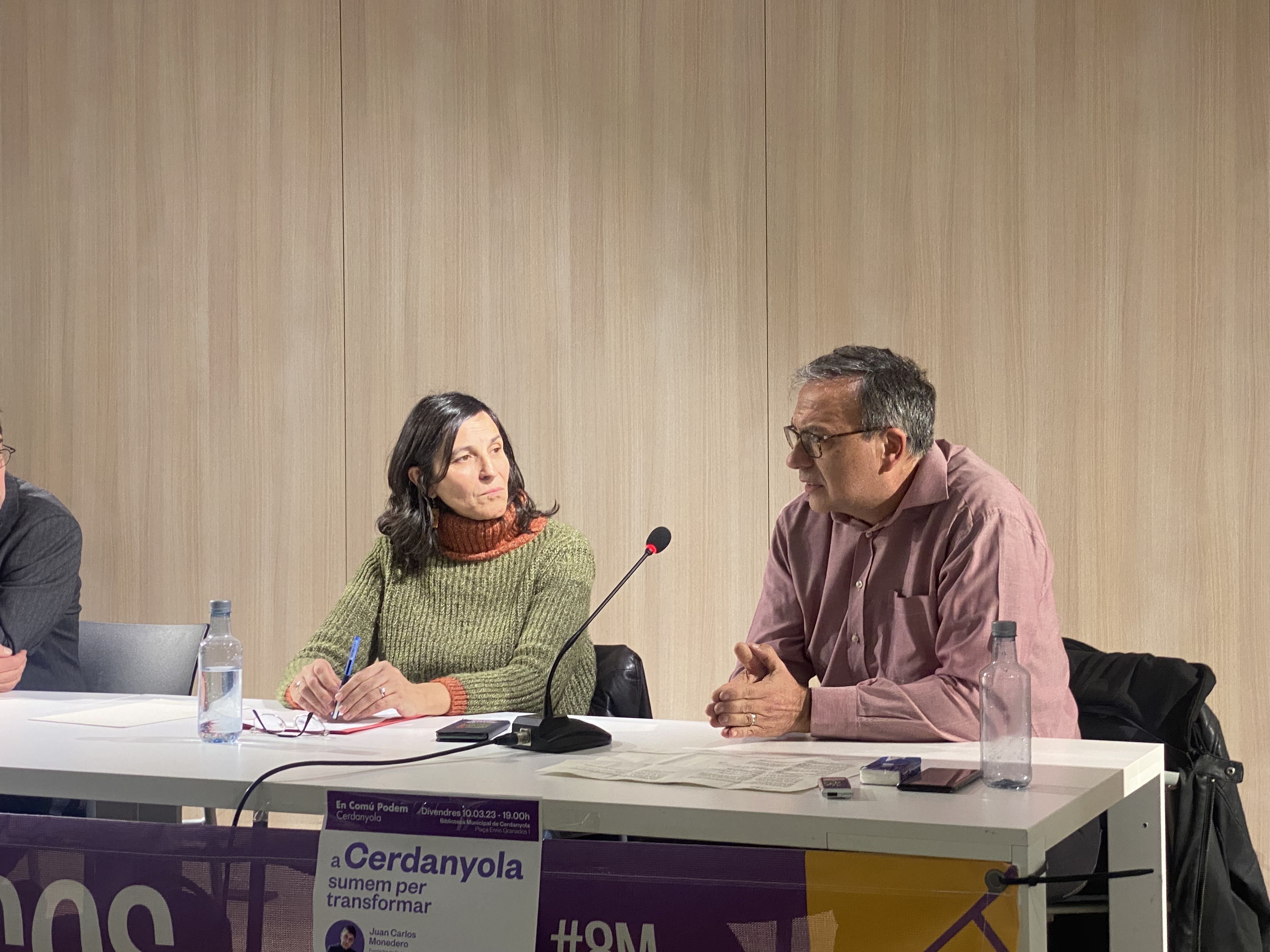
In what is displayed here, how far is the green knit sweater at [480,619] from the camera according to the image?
269 centimetres

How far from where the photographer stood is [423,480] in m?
2.91

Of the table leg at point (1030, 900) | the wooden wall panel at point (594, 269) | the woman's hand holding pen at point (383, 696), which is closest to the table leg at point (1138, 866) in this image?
the table leg at point (1030, 900)

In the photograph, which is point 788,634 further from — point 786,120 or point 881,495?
point 786,120

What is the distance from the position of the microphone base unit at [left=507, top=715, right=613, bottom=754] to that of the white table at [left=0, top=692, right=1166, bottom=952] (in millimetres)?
18

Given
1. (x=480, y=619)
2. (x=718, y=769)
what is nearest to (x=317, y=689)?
(x=480, y=619)

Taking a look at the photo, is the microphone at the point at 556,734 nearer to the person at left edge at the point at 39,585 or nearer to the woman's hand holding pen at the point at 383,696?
the woman's hand holding pen at the point at 383,696

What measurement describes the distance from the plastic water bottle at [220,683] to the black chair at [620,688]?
2.54ft

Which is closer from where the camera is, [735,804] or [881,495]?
[735,804]

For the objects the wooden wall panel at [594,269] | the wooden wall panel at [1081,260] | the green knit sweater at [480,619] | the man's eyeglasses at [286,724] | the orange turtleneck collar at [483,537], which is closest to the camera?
the man's eyeglasses at [286,724]

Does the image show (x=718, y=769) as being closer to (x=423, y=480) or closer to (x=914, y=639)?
(x=914, y=639)

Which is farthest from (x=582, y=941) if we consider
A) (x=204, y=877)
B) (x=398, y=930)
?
(x=204, y=877)

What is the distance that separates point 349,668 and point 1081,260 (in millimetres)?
2241

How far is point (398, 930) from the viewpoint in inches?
66.3

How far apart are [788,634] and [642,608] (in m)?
1.55
